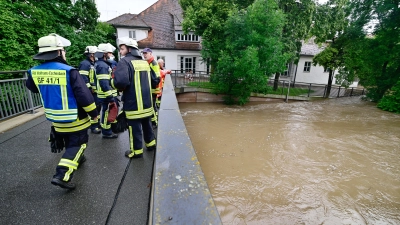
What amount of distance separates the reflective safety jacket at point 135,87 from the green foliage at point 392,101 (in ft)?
57.8

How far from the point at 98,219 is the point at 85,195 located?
0.50 m

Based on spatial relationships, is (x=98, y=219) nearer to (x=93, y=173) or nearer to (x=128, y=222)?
(x=128, y=222)

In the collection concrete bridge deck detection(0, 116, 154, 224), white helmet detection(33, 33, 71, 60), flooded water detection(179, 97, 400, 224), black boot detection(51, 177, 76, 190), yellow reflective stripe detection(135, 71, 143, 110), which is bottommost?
flooded water detection(179, 97, 400, 224)

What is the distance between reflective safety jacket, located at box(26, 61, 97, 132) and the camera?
218 cm

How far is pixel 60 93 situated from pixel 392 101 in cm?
1907

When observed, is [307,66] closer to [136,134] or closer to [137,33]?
[137,33]

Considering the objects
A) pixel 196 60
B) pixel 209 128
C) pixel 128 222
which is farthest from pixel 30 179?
pixel 196 60

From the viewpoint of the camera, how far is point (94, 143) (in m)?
3.70

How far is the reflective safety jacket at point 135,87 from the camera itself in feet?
8.91

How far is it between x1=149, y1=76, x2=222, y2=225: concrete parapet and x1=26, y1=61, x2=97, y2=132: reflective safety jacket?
1133 millimetres

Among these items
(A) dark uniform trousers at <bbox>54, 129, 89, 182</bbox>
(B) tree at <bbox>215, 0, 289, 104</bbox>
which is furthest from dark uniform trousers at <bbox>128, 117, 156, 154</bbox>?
(B) tree at <bbox>215, 0, 289, 104</bbox>

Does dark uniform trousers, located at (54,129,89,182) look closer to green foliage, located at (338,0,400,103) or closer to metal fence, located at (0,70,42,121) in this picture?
metal fence, located at (0,70,42,121)

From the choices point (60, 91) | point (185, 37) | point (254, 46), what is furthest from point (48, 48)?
point (185, 37)

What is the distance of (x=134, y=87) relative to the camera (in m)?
2.83
